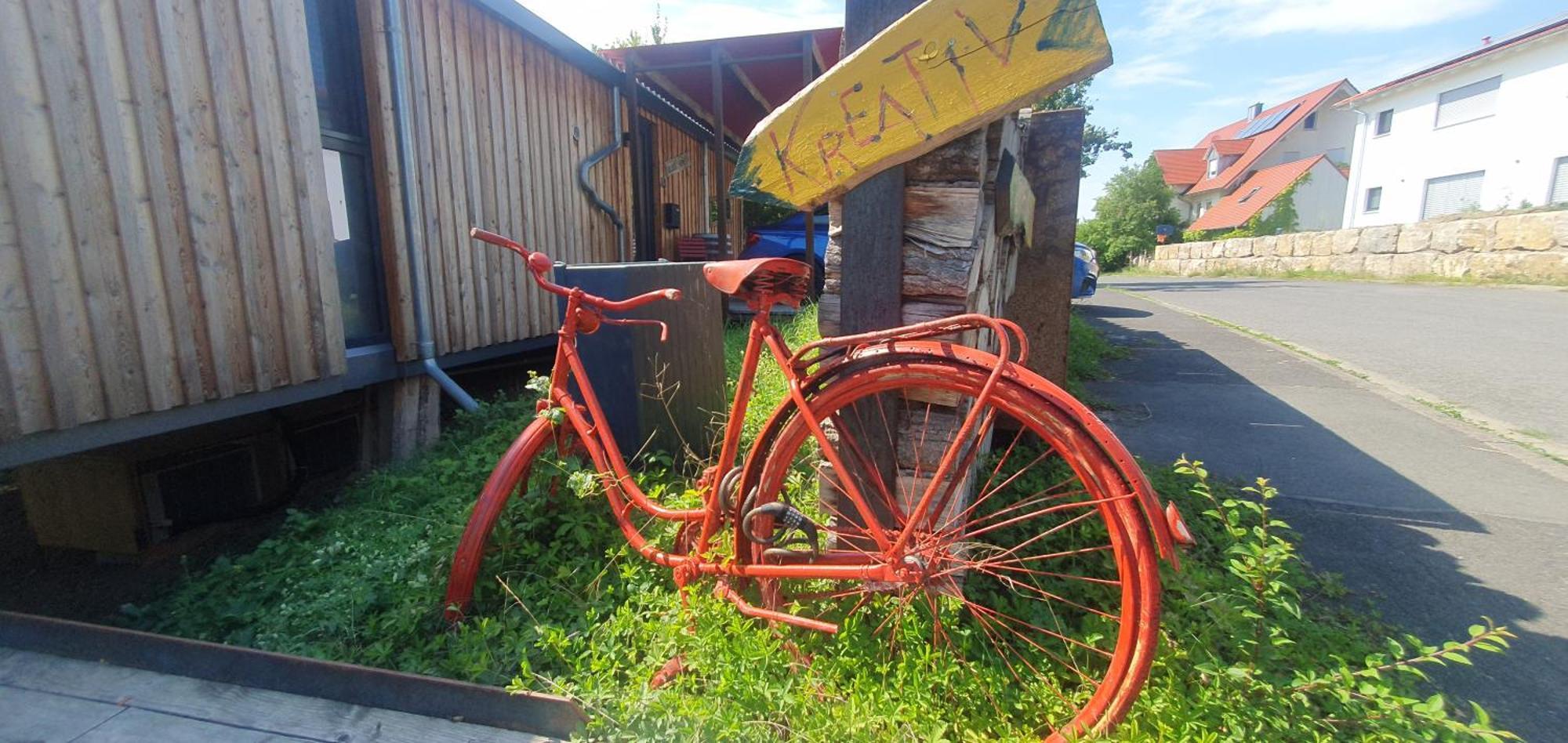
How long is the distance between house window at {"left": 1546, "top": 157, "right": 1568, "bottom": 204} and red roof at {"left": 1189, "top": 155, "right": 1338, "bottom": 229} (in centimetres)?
1328

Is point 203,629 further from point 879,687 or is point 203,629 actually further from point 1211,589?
point 1211,589

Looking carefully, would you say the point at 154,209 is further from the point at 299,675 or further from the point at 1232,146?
the point at 1232,146

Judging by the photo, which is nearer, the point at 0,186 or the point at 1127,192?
the point at 0,186

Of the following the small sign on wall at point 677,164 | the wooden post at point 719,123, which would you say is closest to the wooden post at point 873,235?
the wooden post at point 719,123

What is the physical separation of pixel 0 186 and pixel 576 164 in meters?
4.17

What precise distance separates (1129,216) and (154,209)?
133ft

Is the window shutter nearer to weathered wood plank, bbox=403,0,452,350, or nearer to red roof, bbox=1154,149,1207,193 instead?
weathered wood plank, bbox=403,0,452,350

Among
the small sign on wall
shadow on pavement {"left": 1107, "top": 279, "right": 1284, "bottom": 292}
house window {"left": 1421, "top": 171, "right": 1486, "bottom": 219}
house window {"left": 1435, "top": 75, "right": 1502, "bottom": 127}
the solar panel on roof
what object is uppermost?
the solar panel on roof

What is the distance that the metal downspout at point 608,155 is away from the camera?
6336 mm

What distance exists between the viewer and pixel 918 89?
192 centimetres

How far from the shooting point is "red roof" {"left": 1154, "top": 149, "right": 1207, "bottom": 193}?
51844mm

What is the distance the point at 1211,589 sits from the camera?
2.36m

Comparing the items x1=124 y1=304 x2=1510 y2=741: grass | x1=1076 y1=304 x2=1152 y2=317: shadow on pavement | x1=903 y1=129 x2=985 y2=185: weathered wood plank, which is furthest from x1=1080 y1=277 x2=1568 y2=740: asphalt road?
x1=1076 y1=304 x2=1152 y2=317: shadow on pavement

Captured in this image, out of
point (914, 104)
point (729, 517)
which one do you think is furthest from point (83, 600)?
point (914, 104)
